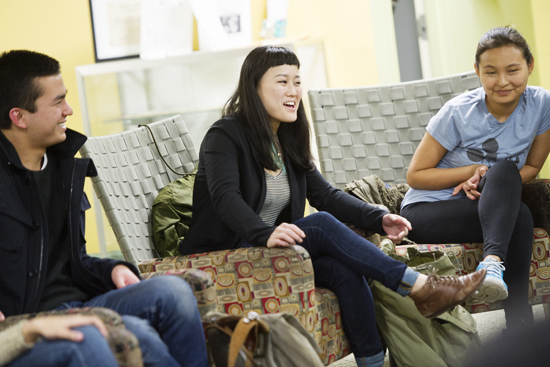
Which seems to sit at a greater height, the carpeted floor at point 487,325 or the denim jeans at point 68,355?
the denim jeans at point 68,355

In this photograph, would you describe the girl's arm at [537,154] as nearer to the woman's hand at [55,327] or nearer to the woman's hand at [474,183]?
the woman's hand at [474,183]

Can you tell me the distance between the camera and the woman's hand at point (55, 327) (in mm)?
998

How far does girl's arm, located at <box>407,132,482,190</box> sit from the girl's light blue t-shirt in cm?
3

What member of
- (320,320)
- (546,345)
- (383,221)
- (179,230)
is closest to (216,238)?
(179,230)

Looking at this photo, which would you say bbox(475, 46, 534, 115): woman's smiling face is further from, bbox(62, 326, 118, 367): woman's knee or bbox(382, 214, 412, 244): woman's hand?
bbox(62, 326, 118, 367): woman's knee

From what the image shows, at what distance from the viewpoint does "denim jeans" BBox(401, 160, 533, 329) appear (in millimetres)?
1870

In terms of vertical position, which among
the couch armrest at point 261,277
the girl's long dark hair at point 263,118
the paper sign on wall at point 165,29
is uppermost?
the paper sign on wall at point 165,29

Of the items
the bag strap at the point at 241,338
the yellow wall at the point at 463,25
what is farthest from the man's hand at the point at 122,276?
the yellow wall at the point at 463,25

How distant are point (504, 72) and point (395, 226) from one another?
2.26 ft

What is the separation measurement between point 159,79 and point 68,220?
2755 mm

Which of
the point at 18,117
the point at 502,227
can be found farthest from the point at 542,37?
the point at 18,117

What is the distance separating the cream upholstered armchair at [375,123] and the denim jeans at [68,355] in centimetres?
167

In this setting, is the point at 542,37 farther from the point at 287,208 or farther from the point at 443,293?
the point at 443,293

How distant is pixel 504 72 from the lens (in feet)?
6.84
